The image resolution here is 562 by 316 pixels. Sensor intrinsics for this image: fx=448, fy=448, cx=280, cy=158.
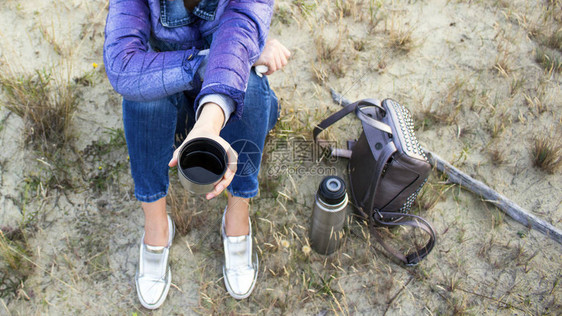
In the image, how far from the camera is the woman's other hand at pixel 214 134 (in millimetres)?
1735

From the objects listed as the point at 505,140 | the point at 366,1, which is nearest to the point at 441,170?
the point at 505,140

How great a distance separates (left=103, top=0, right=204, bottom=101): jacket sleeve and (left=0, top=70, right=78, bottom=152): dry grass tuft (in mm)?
1071

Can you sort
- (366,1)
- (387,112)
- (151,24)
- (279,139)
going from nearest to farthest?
(151,24) → (387,112) → (279,139) → (366,1)

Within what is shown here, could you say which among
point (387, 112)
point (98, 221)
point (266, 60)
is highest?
point (266, 60)

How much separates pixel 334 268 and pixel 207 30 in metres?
1.50

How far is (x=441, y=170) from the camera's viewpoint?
2.93 meters

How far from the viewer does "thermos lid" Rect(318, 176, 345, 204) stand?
223 centimetres

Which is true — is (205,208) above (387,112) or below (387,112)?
below

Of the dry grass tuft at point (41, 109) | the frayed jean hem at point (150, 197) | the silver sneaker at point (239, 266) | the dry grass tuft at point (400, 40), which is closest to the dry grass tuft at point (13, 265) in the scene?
the dry grass tuft at point (41, 109)

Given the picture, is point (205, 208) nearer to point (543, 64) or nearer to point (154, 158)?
point (154, 158)

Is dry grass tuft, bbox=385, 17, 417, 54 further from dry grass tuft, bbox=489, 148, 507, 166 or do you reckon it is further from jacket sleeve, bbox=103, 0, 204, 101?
jacket sleeve, bbox=103, 0, 204, 101

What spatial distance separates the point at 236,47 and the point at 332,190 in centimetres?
83
